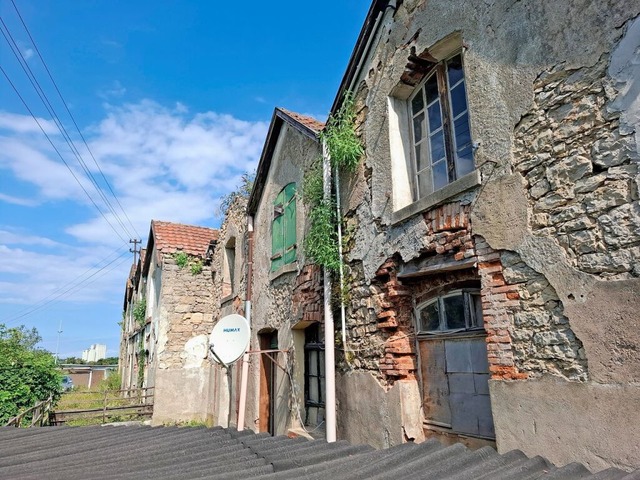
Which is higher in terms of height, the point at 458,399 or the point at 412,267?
the point at 412,267

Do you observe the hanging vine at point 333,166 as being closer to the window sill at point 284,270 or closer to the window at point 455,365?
the window sill at point 284,270

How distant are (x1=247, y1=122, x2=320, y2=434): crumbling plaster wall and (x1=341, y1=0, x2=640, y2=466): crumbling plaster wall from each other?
12.0 ft

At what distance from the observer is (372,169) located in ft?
18.2

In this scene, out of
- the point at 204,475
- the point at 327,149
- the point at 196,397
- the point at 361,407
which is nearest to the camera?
the point at 204,475

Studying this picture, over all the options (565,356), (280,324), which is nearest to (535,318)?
(565,356)

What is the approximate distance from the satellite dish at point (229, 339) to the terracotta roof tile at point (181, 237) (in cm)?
642

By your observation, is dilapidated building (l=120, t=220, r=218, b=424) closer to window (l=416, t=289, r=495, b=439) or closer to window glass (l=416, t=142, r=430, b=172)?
window (l=416, t=289, r=495, b=439)

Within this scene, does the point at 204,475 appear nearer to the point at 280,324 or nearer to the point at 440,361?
the point at 440,361

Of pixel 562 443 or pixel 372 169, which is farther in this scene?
pixel 372 169

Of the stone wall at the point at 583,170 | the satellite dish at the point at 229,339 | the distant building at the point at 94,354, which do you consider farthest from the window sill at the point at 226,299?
the distant building at the point at 94,354

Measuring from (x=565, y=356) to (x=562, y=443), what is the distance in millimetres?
601

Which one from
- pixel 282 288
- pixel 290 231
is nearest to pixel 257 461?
pixel 282 288

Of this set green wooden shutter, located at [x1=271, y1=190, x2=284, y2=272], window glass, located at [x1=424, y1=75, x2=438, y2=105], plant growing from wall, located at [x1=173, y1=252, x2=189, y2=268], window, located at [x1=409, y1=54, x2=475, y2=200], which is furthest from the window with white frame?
plant growing from wall, located at [x1=173, y1=252, x2=189, y2=268]

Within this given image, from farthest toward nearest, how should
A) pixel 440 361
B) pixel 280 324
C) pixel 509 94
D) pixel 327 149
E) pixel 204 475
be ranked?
pixel 280 324, pixel 327 149, pixel 440 361, pixel 509 94, pixel 204 475
